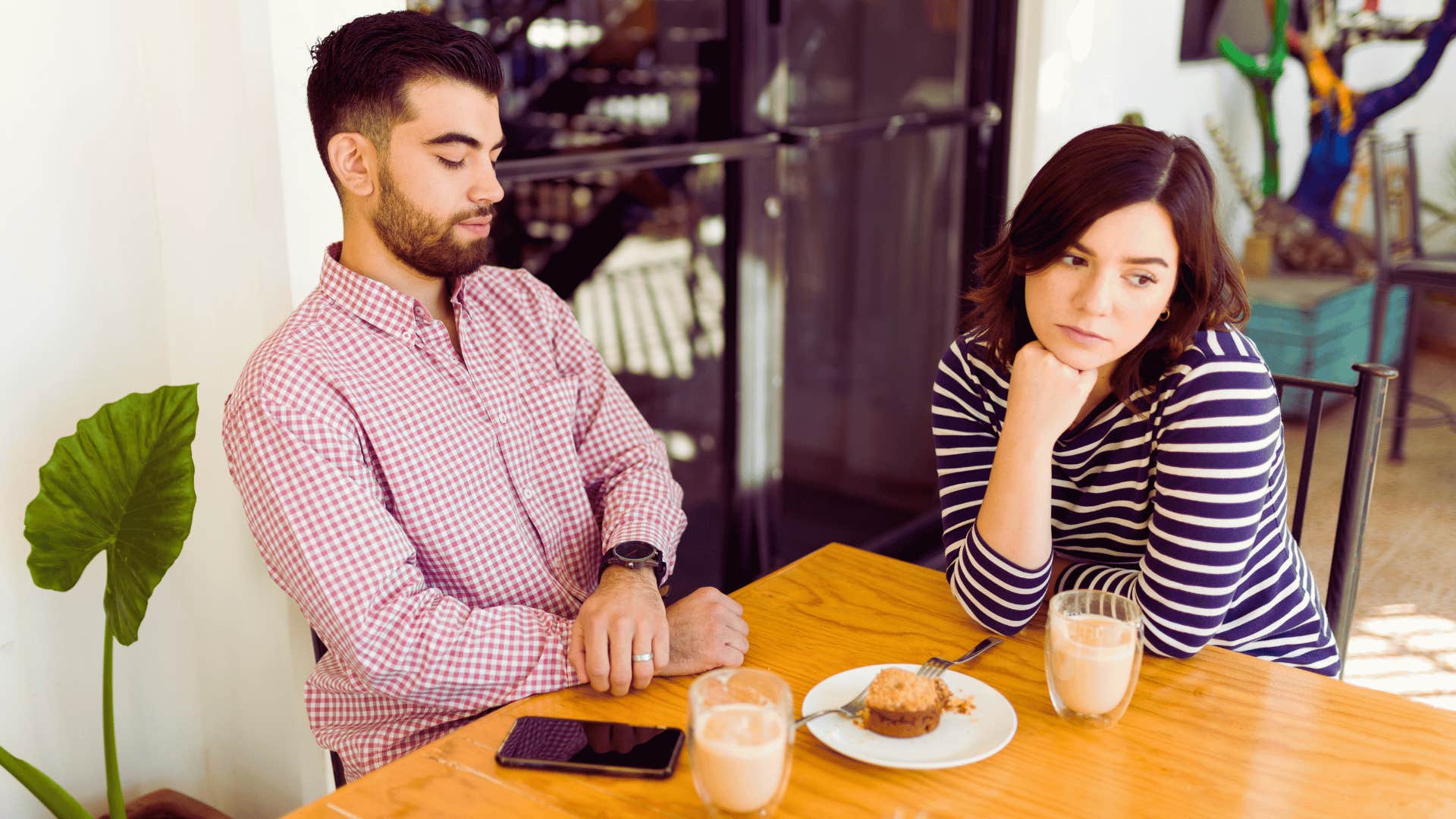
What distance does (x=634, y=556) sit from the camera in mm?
1436

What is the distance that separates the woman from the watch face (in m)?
0.36

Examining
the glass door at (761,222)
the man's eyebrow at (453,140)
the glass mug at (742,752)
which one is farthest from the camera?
the glass door at (761,222)

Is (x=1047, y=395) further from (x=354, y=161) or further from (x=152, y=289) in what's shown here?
(x=152, y=289)

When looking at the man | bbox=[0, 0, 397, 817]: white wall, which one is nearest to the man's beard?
the man

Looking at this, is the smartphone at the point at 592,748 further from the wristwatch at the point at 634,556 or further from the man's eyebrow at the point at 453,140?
the man's eyebrow at the point at 453,140

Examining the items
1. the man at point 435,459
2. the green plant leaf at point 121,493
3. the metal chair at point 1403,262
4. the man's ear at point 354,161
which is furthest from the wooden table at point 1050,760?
the metal chair at point 1403,262

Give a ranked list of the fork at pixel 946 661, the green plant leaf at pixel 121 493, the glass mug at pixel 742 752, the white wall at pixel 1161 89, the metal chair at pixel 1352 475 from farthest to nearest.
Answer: the white wall at pixel 1161 89 → the metal chair at pixel 1352 475 → the green plant leaf at pixel 121 493 → the fork at pixel 946 661 → the glass mug at pixel 742 752

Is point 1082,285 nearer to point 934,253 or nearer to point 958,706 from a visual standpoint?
point 958,706

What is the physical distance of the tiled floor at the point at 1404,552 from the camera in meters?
2.80

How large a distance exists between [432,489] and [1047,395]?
69 centimetres

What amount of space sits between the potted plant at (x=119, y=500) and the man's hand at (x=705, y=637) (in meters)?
0.54

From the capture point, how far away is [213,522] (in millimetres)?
1661

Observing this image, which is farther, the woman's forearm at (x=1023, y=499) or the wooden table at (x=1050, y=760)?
the woman's forearm at (x=1023, y=499)

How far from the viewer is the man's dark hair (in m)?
1.34
